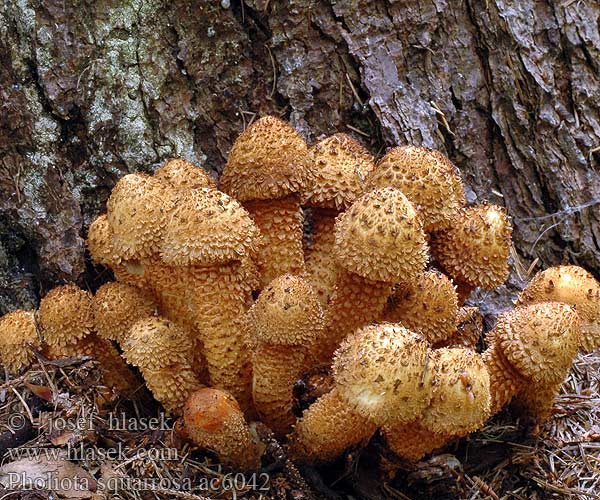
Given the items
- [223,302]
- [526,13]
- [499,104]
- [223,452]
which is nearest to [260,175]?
[223,302]

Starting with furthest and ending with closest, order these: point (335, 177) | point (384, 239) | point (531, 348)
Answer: point (335, 177) < point (531, 348) < point (384, 239)

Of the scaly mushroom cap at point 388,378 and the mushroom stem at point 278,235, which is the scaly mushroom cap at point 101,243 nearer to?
the mushroom stem at point 278,235

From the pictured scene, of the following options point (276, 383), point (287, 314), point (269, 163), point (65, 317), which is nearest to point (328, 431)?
point (276, 383)

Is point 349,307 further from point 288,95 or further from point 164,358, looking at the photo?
point 288,95

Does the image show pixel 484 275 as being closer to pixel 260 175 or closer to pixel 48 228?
pixel 260 175

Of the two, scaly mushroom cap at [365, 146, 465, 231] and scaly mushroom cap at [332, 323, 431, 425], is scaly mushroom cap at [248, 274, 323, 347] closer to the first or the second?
scaly mushroom cap at [332, 323, 431, 425]

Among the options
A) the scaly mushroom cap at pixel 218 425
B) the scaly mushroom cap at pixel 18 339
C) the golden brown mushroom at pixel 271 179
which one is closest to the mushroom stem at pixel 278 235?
the golden brown mushroom at pixel 271 179

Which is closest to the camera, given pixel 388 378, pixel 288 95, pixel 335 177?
pixel 388 378
